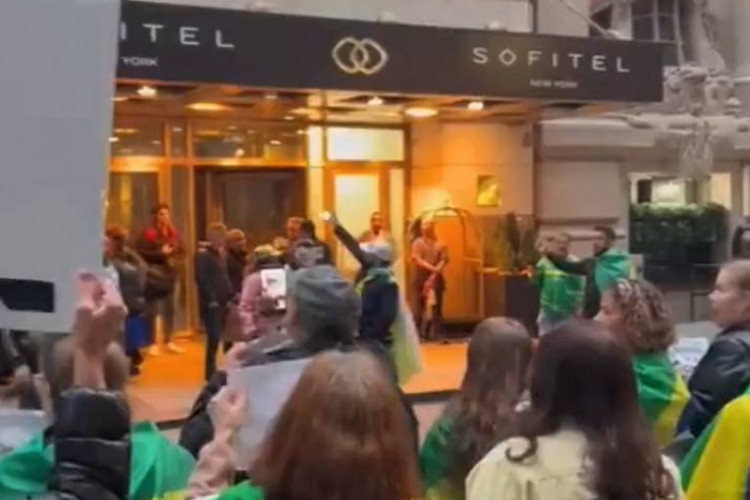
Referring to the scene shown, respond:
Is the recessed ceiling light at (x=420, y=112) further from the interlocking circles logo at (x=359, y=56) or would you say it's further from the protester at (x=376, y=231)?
the interlocking circles logo at (x=359, y=56)

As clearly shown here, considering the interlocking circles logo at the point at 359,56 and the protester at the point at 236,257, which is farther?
the interlocking circles logo at the point at 359,56

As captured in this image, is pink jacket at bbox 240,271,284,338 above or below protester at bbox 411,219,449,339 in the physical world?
above

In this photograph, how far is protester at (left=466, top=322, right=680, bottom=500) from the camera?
344 centimetres

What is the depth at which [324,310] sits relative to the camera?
5082 mm

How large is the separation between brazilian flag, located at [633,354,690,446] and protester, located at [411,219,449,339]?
43.5 feet

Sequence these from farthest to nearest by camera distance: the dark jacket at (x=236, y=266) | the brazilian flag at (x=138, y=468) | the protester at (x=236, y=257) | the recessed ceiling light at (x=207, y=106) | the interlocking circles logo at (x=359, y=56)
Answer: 1. the recessed ceiling light at (x=207, y=106)
2. the interlocking circles logo at (x=359, y=56)
3. the protester at (x=236, y=257)
4. the dark jacket at (x=236, y=266)
5. the brazilian flag at (x=138, y=468)

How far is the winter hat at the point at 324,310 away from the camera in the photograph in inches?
200

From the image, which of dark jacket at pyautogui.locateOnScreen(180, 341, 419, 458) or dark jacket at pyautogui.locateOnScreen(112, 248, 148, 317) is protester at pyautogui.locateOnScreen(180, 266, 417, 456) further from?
dark jacket at pyautogui.locateOnScreen(112, 248, 148, 317)

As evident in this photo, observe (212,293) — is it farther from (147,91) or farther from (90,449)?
(90,449)

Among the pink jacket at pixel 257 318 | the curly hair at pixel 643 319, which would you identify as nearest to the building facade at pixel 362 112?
the pink jacket at pixel 257 318

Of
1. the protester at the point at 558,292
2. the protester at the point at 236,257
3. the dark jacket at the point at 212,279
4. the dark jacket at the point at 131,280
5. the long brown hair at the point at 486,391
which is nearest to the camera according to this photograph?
the long brown hair at the point at 486,391

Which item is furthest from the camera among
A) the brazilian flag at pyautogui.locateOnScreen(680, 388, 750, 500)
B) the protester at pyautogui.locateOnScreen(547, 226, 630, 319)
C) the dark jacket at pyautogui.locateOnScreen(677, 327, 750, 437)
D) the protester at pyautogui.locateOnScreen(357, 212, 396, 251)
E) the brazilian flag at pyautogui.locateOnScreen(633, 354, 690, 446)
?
the protester at pyautogui.locateOnScreen(357, 212, 396, 251)

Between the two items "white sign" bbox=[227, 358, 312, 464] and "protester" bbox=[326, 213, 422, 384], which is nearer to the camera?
"white sign" bbox=[227, 358, 312, 464]

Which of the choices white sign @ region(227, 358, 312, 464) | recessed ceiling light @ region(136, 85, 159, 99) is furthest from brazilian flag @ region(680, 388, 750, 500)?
recessed ceiling light @ region(136, 85, 159, 99)
